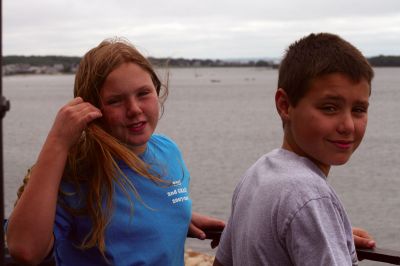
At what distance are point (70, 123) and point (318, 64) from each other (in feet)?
3.07

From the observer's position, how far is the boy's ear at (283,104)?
99.4 inches

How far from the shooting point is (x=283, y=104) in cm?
254

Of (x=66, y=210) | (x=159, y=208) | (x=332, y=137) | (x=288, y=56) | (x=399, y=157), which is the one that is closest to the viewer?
(x=332, y=137)

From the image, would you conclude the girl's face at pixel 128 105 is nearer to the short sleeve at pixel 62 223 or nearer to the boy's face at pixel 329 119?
the short sleeve at pixel 62 223

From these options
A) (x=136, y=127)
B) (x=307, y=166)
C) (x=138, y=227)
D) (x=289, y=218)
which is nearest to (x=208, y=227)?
(x=138, y=227)

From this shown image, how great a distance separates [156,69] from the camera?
323 cm

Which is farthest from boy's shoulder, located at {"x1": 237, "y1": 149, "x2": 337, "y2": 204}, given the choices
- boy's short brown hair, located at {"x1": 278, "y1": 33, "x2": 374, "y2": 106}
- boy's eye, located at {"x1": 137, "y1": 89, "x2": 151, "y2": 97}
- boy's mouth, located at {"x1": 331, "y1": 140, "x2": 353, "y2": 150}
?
boy's eye, located at {"x1": 137, "y1": 89, "x2": 151, "y2": 97}

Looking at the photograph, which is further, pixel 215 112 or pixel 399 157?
pixel 215 112

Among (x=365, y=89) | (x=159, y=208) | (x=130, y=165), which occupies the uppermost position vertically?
(x=365, y=89)

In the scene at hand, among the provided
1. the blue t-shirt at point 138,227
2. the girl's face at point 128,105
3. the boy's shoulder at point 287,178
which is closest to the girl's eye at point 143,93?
the girl's face at point 128,105

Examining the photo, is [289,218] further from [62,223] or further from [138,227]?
[62,223]

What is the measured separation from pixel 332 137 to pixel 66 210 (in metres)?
1.08

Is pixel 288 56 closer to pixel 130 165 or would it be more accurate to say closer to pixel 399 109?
pixel 130 165

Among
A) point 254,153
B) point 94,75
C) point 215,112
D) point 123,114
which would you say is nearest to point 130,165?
point 123,114
